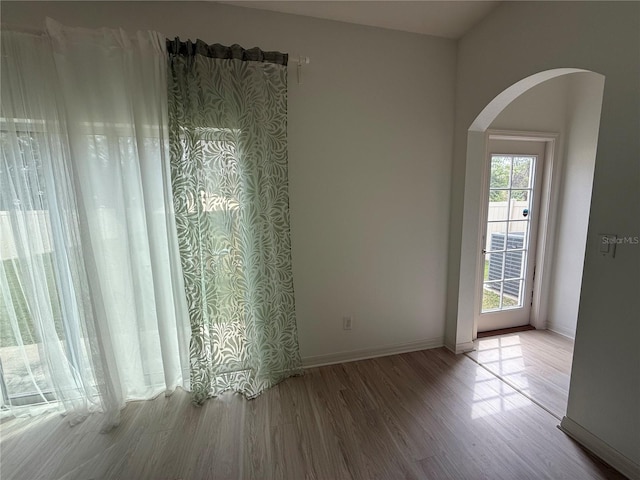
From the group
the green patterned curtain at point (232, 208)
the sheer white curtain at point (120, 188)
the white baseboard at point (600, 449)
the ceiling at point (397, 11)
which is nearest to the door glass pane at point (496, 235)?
the white baseboard at point (600, 449)

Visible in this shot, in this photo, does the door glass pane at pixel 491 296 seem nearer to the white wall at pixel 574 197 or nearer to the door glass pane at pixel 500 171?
the white wall at pixel 574 197

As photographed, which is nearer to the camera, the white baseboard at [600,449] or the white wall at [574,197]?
the white baseboard at [600,449]

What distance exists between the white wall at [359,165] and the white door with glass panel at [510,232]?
1.97ft

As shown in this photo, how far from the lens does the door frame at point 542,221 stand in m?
2.68

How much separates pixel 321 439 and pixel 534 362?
197 cm

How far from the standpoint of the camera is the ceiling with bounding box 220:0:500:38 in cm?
190

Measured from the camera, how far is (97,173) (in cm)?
174

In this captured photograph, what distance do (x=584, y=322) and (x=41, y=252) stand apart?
10.4 ft

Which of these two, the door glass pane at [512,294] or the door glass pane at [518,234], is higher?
the door glass pane at [518,234]

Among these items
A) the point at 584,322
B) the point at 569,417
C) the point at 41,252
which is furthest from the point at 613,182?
the point at 41,252

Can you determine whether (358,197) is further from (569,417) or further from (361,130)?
(569,417)

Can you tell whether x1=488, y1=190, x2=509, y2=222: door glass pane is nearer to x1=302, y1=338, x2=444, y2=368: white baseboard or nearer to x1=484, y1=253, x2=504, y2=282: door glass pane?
x1=484, y1=253, x2=504, y2=282: door glass pane

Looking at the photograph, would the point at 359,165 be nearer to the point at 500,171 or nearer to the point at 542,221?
the point at 500,171

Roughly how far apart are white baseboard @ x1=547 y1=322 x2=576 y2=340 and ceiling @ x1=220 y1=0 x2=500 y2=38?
2.94 m
